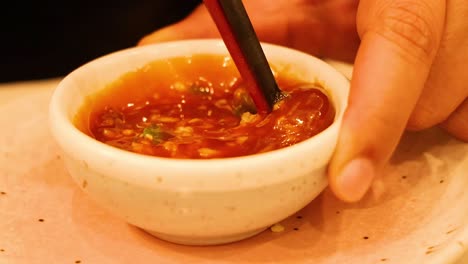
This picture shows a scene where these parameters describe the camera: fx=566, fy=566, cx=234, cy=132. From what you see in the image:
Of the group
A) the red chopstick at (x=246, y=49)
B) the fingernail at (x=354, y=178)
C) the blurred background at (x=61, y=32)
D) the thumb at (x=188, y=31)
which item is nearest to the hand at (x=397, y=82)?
the fingernail at (x=354, y=178)

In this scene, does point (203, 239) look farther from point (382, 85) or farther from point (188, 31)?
point (188, 31)

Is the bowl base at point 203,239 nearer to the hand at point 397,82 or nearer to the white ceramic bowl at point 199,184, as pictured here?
the white ceramic bowl at point 199,184

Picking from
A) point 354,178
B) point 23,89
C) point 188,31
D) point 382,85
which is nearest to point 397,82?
point 382,85

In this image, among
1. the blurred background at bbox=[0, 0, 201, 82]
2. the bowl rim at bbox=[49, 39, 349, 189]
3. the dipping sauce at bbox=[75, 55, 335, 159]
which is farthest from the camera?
the blurred background at bbox=[0, 0, 201, 82]

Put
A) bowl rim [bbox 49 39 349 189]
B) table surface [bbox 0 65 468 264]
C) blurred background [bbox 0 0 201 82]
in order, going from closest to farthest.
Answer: bowl rim [bbox 49 39 349 189] < table surface [bbox 0 65 468 264] < blurred background [bbox 0 0 201 82]

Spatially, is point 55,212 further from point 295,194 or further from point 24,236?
point 295,194

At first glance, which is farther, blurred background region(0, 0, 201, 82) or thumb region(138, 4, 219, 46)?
blurred background region(0, 0, 201, 82)

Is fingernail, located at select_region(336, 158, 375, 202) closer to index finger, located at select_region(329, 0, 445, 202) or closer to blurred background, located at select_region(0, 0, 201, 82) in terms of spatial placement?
index finger, located at select_region(329, 0, 445, 202)

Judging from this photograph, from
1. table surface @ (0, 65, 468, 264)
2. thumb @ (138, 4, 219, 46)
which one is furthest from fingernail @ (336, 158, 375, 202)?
thumb @ (138, 4, 219, 46)
